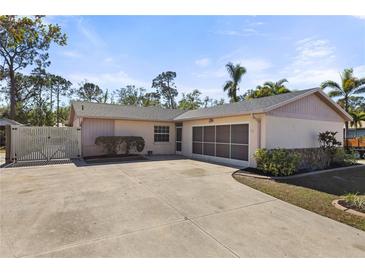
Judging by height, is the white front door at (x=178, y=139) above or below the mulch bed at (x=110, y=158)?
above

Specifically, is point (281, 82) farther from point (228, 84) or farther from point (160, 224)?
point (160, 224)

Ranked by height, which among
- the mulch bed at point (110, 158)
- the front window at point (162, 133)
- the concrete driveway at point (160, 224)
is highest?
the front window at point (162, 133)

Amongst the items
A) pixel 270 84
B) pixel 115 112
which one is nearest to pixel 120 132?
pixel 115 112

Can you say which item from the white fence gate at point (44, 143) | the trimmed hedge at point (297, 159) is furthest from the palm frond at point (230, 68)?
the white fence gate at point (44, 143)

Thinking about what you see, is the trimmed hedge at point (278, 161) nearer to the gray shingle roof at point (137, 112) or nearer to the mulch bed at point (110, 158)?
the gray shingle roof at point (137, 112)

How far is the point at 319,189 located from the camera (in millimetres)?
6234

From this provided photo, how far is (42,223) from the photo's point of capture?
3693 millimetres

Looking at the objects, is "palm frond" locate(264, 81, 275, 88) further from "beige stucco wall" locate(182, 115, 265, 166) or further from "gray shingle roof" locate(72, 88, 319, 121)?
"beige stucco wall" locate(182, 115, 265, 166)

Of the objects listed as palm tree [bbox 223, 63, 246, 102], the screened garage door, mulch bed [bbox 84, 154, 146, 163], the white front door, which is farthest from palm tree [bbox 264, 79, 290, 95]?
mulch bed [bbox 84, 154, 146, 163]

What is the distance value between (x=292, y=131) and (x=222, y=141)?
346 cm

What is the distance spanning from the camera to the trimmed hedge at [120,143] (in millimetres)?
12281

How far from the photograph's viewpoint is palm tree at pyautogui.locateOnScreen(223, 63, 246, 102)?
24422 millimetres
